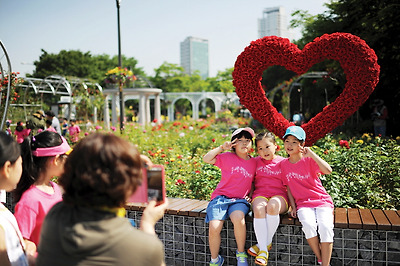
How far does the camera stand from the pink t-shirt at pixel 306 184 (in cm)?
306

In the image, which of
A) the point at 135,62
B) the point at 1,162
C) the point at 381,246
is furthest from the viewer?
the point at 135,62

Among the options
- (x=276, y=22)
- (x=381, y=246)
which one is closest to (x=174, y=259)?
(x=381, y=246)

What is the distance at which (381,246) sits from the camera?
2889 millimetres

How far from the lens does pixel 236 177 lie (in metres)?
3.31

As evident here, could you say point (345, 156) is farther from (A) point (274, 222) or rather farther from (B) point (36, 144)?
(B) point (36, 144)

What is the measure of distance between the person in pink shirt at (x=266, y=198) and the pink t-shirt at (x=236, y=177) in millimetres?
74

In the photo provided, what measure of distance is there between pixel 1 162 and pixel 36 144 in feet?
1.47

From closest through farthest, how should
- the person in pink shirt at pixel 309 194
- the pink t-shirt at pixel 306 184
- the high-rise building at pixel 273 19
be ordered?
1. the person in pink shirt at pixel 309 194
2. the pink t-shirt at pixel 306 184
3. the high-rise building at pixel 273 19

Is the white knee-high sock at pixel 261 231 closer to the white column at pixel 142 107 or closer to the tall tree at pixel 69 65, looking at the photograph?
the white column at pixel 142 107

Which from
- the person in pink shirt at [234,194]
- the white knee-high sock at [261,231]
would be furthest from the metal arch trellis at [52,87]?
the white knee-high sock at [261,231]

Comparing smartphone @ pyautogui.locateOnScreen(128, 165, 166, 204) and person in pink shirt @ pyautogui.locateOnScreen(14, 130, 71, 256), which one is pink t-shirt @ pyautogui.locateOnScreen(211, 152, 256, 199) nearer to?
person in pink shirt @ pyautogui.locateOnScreen(14, 130, 71, 256)

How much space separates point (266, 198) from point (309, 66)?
6.65ft

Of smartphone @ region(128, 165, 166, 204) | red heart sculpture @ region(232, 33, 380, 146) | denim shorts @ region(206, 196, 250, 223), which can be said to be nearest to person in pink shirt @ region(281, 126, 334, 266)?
denim shorts @ region(206, 196, 250, 223)

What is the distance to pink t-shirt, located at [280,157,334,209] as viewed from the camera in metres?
3.06
